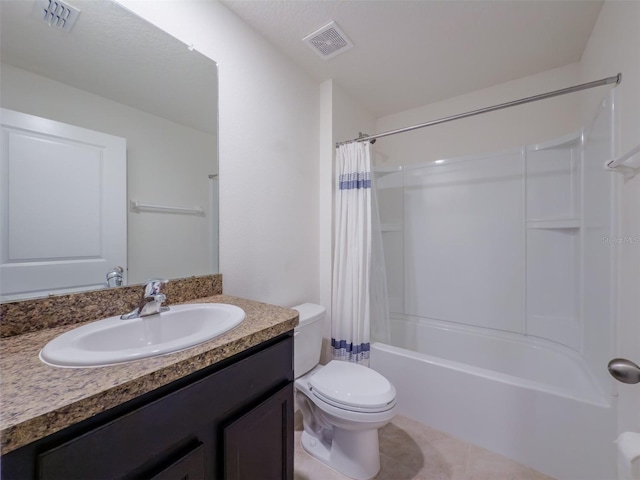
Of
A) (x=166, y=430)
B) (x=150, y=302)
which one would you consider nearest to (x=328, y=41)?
(x=150, y=302)

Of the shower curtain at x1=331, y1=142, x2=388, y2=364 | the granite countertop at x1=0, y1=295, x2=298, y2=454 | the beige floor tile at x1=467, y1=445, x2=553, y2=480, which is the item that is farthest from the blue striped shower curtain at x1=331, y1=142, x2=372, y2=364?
the granite countertop at x1=0, y1=295, x2=298, y2=454

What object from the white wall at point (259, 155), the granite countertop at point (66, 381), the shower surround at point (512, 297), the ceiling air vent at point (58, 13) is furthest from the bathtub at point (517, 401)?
the ceiling air vent at point (58, 13)

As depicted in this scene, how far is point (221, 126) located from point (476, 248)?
208 centimetres

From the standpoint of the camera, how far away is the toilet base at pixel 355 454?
1260mm

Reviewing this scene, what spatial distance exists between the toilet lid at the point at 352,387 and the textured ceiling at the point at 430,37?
6.35 ft

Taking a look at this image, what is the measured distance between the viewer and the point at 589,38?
153 cm

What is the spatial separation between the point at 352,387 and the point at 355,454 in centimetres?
33

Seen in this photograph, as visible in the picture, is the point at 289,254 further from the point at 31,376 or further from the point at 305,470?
the point at 31,376

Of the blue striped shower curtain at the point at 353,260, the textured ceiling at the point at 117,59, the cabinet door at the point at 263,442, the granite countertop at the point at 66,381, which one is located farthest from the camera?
the blue striped shower curtain at the point at 353,260

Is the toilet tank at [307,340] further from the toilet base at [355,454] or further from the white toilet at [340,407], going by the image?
the toilet base at [355,454]

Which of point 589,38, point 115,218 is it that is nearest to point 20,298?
point 115,218

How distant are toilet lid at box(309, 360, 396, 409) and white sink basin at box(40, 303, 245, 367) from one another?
68cm

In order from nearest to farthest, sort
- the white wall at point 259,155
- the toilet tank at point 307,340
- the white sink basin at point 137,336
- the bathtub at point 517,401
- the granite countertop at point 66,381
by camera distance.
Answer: the granite countertop at point 66,381
the white sink basin at point 137,336
the bathtub at point 517,401
the white wall at point 259,155
the toilet tank at point 307,340

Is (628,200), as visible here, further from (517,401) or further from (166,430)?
(166,430)
